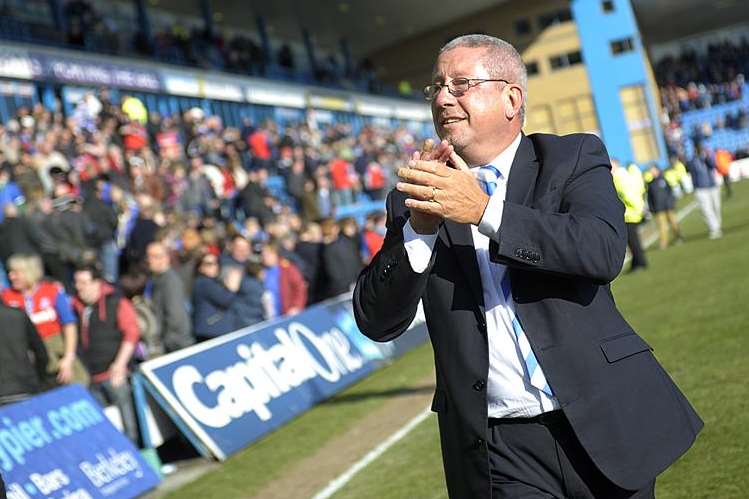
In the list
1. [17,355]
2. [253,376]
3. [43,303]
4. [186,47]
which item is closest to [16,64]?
[186,47]

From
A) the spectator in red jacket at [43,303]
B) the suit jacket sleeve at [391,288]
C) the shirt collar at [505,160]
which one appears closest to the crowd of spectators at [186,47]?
the spectator in red jacket at [43,303]

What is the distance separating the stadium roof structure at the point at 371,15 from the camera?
4088 centimetres

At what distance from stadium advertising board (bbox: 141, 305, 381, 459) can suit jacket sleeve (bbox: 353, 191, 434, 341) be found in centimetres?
715

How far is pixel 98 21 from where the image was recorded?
1087 inches

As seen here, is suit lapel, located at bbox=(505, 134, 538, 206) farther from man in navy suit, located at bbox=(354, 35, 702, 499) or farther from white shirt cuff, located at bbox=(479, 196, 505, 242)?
white shirt cuff, located at bbox=(479, 196, 505, 242)

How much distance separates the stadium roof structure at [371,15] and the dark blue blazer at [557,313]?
3454 centimetres

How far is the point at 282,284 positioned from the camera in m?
13.7

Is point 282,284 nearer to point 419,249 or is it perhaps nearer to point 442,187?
point 419,249

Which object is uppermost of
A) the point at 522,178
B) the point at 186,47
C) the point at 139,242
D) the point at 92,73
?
the point at 186,47

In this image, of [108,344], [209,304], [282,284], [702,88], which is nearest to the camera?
[108,344]

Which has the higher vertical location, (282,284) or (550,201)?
(550,201)

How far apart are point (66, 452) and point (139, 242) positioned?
678 centimetres

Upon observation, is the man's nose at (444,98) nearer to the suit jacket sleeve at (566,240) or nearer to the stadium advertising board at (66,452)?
the suit jacket sleeve at (566,240)

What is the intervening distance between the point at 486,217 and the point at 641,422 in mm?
769
